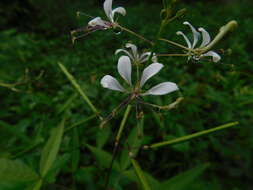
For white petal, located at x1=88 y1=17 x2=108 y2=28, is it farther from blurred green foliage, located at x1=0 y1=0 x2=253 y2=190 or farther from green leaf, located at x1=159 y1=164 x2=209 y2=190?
green leaf, located at x1=159 y1=164 x2=209 y2=190

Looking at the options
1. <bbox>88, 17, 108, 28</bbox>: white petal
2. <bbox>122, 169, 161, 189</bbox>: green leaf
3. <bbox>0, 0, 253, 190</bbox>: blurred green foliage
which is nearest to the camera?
<bbox>88, 17, 108, 28</bbox>: white petal

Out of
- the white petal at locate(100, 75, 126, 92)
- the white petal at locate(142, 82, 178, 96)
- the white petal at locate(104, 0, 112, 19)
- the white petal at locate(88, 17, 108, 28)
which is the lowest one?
the white petal at locate(142, 82, 178, 96)

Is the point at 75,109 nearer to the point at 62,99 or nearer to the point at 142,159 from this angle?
the point at 62,99

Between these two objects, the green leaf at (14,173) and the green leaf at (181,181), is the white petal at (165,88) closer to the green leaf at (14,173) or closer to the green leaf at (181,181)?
the green leaf at (181,181)

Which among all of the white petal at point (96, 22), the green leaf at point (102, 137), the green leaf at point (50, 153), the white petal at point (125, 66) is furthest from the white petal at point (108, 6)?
the green leaf at point (102, 137)

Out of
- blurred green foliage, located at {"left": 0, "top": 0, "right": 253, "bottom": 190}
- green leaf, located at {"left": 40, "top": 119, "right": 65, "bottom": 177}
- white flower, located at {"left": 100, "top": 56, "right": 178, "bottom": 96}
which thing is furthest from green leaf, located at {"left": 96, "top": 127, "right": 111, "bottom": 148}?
white flower, located at {"left": 100, "top": 56, "right": 178, "bottom": 96}

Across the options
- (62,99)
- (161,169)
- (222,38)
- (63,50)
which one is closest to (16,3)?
(63,50)

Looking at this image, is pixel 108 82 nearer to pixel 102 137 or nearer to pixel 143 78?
pixel 143 78

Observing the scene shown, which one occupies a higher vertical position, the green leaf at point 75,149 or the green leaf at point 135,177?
the green leaf at point 75,149

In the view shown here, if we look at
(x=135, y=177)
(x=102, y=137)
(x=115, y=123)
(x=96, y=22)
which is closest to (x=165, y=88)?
(x=96, y=22)
